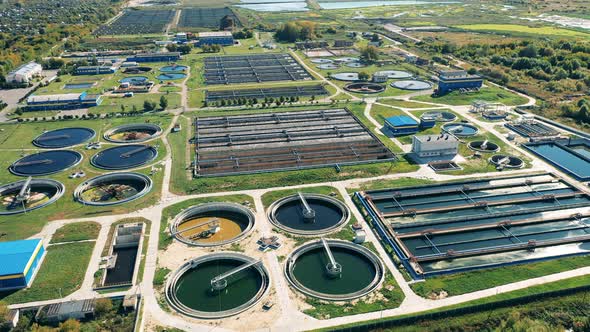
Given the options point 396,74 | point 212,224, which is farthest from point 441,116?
point 212,224

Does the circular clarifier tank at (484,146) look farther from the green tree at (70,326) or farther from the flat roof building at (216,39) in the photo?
the flat roof building at (216,39)

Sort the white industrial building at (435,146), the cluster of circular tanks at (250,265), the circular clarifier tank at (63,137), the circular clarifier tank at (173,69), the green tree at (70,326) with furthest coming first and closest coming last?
the circular clarifier tank at (173,69)
the circular clarifier tank at (63,137)
the white industrial building at (435,146)
the cluster of circular tanks at (250,265)
the green tree at (70,326)

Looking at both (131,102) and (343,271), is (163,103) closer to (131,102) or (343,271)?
(131,102)

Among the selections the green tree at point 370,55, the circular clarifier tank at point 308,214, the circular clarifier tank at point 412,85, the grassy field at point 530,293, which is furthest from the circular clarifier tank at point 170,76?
the grassy field at point 530,293

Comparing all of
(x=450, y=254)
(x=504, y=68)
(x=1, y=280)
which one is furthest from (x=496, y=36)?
(x=1, y=280)

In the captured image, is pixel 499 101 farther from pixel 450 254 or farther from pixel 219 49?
pixel 219 49

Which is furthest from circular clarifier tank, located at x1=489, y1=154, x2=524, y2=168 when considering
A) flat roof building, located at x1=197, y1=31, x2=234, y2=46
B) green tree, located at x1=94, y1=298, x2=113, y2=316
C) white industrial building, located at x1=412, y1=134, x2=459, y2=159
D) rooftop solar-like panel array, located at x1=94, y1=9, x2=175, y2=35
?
rooftop solar-like panel array, located at x1=94, y1=9, x2=175, y2=35
